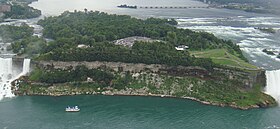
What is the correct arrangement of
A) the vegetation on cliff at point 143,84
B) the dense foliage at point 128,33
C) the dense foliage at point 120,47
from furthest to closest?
1. the dense foliage at point 128,33
2. the dense foliage at point 120,47
3. the vegetation on cliff at point 143,84

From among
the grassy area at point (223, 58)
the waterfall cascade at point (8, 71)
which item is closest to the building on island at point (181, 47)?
the grassy area at point (223, 58)

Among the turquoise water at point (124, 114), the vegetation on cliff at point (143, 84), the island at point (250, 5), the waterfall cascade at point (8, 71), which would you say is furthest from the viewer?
the island at point (250, 5)

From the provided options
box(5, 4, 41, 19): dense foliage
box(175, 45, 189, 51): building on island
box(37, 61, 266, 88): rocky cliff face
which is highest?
box(5, 4, 41, 19): dense foliage

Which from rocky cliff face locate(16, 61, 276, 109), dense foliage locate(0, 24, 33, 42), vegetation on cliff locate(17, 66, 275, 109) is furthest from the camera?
dense foliage locate(0, 24, 33, 42)

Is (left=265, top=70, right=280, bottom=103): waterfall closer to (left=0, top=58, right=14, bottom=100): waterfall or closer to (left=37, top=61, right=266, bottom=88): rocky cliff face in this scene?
(left=37, top=61, right=266, bottom=88): rocky cliff face

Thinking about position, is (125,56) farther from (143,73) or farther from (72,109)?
(72,109)

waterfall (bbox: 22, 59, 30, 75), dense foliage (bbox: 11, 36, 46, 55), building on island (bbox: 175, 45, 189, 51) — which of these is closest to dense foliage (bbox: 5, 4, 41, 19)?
dense foliage (bbox: 11, 36, 46, 55)

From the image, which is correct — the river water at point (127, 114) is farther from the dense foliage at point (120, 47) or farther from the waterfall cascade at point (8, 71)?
the dense foliage at point (120, 47)
